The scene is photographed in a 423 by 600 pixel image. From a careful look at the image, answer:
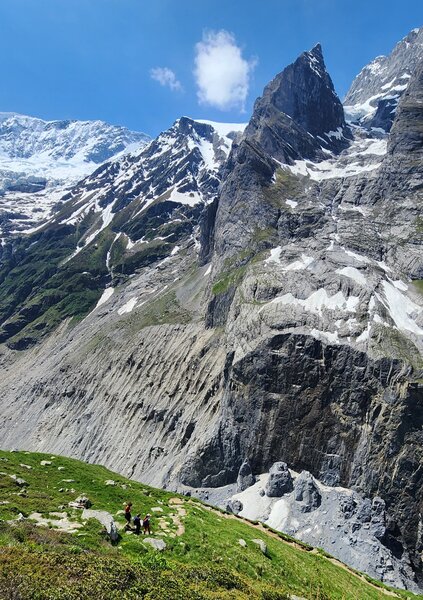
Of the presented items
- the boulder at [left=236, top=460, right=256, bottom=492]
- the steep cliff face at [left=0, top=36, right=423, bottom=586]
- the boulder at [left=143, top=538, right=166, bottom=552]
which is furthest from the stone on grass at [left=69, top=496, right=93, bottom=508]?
the boulder at [left=236, top=460, right=256, bottom=492]

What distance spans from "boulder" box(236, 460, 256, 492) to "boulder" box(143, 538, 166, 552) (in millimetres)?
56929

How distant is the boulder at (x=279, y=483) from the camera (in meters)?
70.1

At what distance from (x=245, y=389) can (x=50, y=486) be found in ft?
186

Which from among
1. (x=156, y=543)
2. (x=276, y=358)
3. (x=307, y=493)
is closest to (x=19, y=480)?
(x=156, y=543)

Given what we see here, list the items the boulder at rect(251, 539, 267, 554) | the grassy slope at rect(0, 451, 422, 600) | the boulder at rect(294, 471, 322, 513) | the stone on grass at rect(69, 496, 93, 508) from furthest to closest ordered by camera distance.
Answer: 1. the boulder at rect(294, 471, 322, 513)
2. the boulder at rect(251, 539, 267, 554)
3. the stone on grass at rect(69, 496, 93, 508)
4. the grassy slope at rect(0, 451, 422, 600)

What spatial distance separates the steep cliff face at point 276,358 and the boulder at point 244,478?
1.02 m

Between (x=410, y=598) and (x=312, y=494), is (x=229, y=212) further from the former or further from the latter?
(x=410, y=598)

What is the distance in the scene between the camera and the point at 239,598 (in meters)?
16.3

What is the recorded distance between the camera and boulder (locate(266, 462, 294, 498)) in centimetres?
7012

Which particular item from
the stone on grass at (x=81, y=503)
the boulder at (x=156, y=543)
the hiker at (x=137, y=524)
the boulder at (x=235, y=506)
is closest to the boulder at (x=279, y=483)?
the boulder at (x=235, y=506)

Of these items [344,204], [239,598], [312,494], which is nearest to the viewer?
[239,598]

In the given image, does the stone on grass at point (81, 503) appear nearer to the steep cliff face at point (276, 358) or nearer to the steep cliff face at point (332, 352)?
the steep cliff face at point (276, 358)

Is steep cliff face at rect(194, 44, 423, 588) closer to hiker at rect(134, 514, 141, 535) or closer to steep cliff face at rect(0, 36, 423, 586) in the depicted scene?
steep cliff face at rect(0, 36, 423, 586)

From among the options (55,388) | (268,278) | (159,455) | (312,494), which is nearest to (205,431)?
(159,455)
